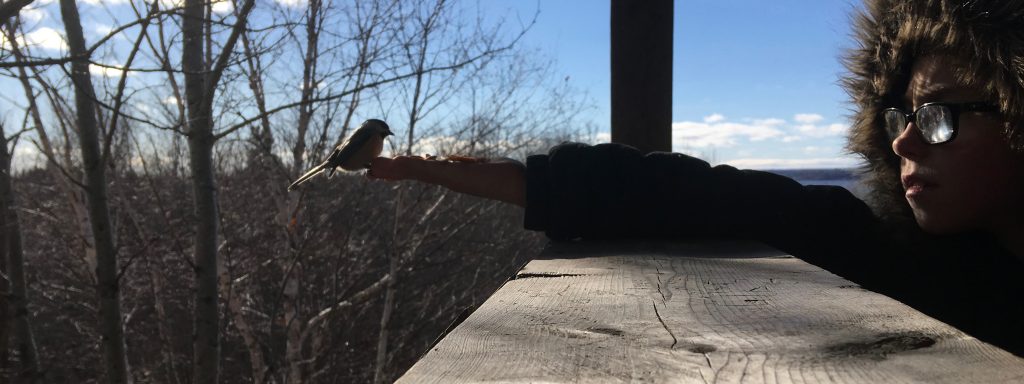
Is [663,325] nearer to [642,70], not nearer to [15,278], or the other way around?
[642,70]

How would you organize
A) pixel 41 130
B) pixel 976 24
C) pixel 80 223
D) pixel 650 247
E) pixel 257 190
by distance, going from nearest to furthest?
pixel 976 24
pixel 650 247
pixel 41 130
pixel 80 223
pixel 257 190

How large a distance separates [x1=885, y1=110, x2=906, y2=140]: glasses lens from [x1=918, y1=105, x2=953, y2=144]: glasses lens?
3.4 inches

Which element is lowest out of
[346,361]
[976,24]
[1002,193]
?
[346,361]

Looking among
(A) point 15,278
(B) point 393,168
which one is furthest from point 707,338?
(A) point 15,278

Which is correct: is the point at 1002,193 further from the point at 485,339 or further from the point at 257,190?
the point at 257,190

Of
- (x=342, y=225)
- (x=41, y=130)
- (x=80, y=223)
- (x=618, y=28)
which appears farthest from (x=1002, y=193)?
(x=342, y=225)

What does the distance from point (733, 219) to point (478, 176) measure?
538 mm

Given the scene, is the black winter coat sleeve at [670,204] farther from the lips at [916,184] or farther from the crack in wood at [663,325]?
the crack in wood at [663,325]

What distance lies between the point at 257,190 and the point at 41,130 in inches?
230

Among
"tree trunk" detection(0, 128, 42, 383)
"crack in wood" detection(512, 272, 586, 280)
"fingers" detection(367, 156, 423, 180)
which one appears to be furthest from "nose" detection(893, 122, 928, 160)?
"tree trunk" detection(0, 128, 42, 383)

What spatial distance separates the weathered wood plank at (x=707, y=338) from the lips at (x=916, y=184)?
1.57 feet

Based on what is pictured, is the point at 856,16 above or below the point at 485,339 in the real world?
above

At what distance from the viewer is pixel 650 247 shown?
1.30 metres

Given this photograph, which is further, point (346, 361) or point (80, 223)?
point (346, 361)
